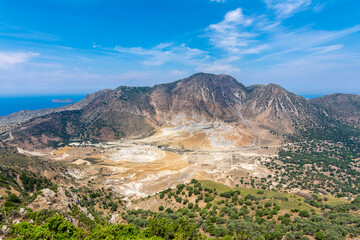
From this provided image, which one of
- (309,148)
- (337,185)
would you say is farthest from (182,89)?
(337,185)

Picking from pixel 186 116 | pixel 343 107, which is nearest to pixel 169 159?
pixel 186 116

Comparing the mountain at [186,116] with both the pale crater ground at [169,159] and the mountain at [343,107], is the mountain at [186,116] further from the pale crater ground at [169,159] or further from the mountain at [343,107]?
the mountain at [343,107]

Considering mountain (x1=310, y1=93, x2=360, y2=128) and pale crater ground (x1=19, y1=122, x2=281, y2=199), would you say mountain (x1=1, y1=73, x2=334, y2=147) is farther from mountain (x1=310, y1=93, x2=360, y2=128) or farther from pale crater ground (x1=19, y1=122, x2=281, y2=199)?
mountain (x1=310, y1=93, x2=360, y2=128)

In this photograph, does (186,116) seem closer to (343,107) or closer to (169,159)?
(169,159)

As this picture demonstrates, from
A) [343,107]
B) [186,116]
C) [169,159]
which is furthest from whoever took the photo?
[186,116]

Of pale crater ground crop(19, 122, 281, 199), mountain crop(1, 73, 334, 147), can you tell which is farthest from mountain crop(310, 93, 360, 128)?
pale crater ground crop(19, 122, 281, 199)

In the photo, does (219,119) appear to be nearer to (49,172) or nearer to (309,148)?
(309,148)
